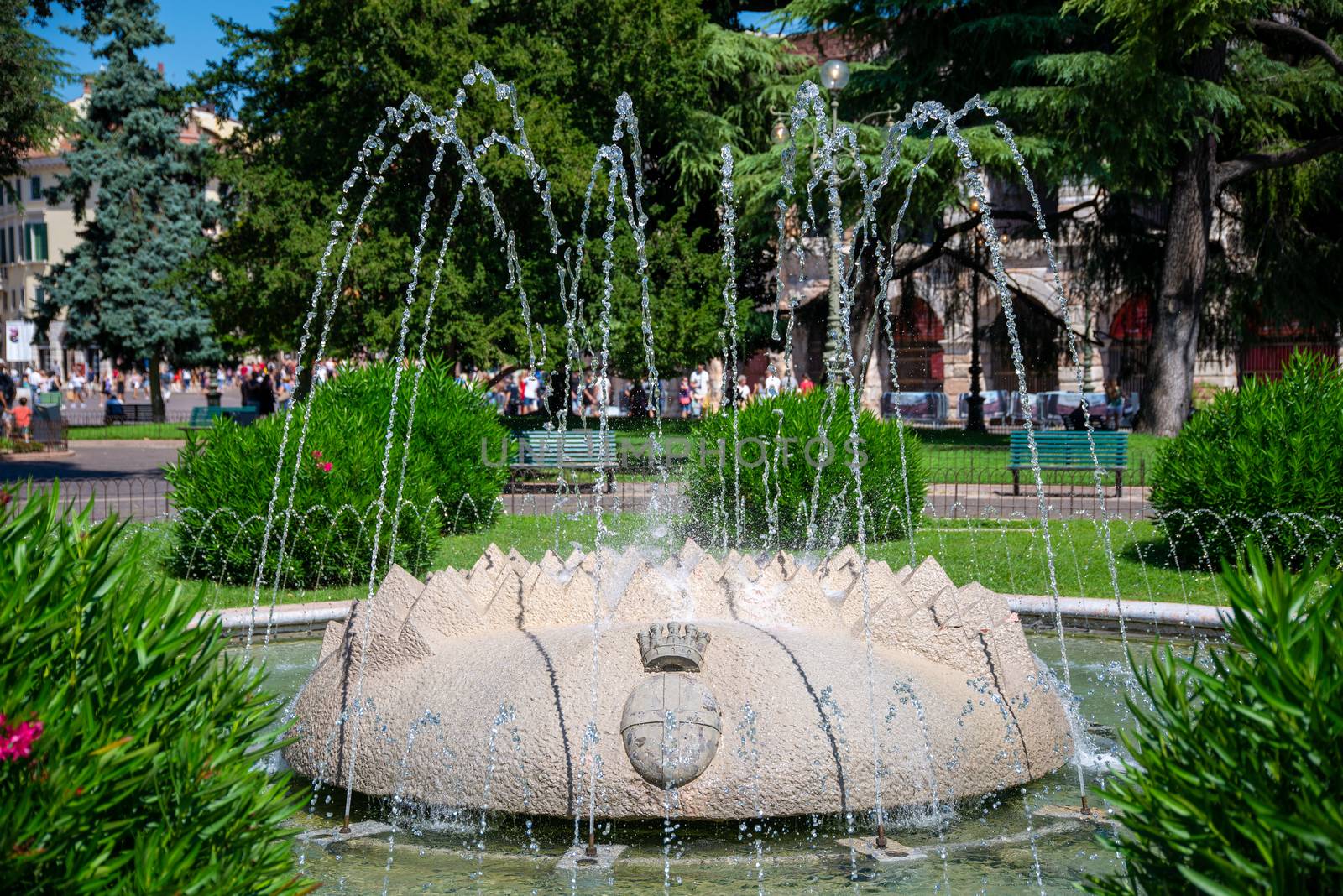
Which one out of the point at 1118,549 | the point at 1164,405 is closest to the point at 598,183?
the point at 1164,405

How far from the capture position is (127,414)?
37.0 m

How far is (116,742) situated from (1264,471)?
9.68 m

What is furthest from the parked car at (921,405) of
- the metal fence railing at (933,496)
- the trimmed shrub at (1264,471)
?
the trimmed shrub at (1264,471)

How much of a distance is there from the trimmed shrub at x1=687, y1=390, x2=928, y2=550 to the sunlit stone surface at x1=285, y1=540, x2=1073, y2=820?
6240 millimetres

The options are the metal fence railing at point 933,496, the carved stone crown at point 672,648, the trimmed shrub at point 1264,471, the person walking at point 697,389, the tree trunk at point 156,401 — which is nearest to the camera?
the carved stone crown at point 672,648

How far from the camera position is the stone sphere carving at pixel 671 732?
4574 millimetres

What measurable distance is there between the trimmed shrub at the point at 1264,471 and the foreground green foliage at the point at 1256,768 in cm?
788

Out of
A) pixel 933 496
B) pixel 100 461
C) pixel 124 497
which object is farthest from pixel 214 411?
pixel 933 496

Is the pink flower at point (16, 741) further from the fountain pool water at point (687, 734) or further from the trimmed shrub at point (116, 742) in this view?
the fountain pool water at point (687, 734)

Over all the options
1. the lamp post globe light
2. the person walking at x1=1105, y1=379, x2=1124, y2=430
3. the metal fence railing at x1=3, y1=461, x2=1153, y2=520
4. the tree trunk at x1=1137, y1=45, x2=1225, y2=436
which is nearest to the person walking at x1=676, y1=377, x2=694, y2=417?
the person walking at x1=1105, y1=379, x2=1124, y2=430

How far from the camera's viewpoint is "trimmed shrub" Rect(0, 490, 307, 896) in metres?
2.28

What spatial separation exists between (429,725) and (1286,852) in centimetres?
340

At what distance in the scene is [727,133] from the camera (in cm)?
2720

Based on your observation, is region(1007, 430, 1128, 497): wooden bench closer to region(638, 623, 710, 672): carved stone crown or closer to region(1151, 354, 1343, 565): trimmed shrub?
region(1151, 354, 1343, 565): trimmed shrub
